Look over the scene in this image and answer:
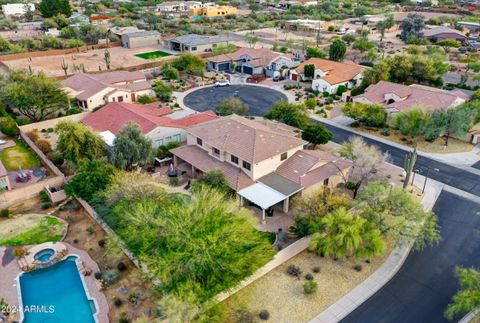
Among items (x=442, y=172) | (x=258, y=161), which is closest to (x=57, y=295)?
(x=258, y=161)

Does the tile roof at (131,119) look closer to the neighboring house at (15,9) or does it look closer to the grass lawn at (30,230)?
the grass lawn at (30,230)

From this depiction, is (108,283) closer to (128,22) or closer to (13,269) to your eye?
(13,269)

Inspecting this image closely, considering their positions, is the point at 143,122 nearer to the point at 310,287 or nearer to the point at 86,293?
the point at 86,293

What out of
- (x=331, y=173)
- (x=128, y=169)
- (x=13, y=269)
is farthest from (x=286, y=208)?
(x=13, y=269)

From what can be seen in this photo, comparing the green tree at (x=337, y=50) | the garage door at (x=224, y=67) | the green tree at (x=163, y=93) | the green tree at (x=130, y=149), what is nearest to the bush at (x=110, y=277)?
the green tree at (x=130, y=149)

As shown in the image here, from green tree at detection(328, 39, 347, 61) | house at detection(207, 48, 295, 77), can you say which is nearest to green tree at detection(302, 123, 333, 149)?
house at detection(207, 48, 295, 77)

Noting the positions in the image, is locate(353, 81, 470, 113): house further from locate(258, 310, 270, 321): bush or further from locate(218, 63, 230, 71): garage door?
locate(258, 310, 270, 321): bush
